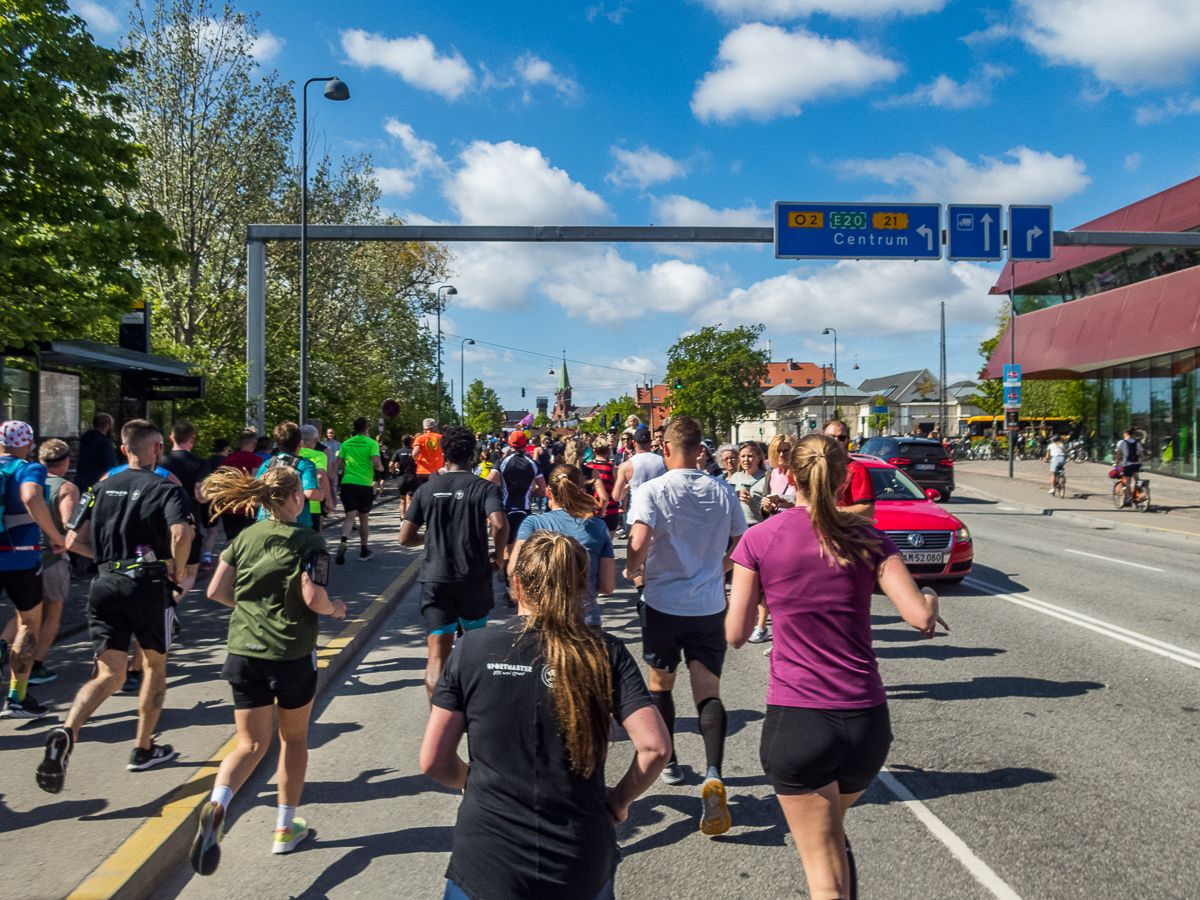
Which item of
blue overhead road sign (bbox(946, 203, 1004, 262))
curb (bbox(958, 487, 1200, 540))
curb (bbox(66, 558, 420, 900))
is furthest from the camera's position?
curb (bbox(958, 487, 1200, 540))

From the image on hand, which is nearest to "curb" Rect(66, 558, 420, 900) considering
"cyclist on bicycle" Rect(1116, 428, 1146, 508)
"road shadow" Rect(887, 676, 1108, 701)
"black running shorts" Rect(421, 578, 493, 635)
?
"black running shorts" Rect(421, 578, 493, 635)

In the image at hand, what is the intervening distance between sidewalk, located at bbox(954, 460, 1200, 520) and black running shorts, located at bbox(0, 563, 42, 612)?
2055 cm

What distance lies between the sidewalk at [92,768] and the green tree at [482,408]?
90.1 meters

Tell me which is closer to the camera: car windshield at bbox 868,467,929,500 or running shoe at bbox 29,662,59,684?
running shoe at bbox 29,662,59,684

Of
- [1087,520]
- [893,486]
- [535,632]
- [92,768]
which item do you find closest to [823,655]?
[535,632]

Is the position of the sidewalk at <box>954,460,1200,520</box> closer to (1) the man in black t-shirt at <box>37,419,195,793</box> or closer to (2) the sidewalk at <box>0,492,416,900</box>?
(2) the sidewalk at <box>0,492,416,900</box>

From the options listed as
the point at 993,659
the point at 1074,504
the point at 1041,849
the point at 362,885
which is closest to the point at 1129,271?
the point at 1074,504

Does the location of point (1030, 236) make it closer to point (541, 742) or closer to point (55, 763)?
point (541, 742)

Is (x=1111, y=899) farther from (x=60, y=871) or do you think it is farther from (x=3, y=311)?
(x=3, y=311)

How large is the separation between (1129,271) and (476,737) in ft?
114

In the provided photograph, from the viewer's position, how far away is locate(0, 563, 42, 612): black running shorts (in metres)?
5.19

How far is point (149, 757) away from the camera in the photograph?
14.4ft

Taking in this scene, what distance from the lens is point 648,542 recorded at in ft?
13.7

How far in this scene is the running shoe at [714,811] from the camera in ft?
12.2
